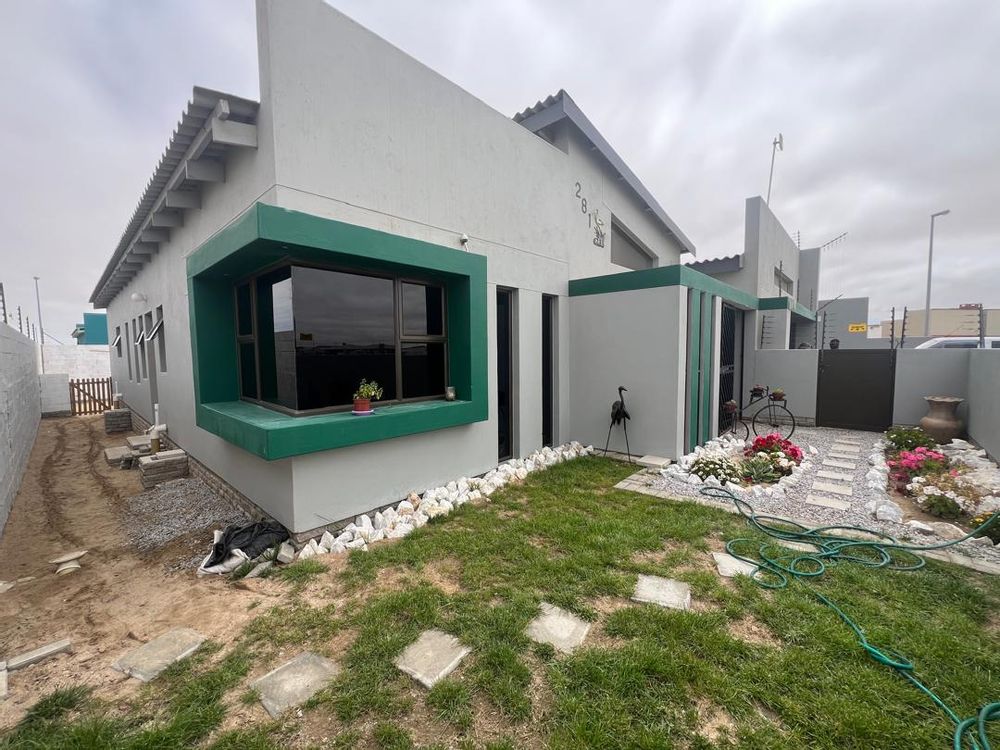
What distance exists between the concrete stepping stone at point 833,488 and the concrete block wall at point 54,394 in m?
19.6

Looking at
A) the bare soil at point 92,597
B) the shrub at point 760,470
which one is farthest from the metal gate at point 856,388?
the bare soil at point 92,597

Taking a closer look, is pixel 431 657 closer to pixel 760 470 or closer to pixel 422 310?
pixel 422 310

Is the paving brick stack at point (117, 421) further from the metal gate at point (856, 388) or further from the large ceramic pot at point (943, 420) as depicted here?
the large ceramic pot at point (943, 420)

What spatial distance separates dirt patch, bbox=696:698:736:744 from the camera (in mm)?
1646

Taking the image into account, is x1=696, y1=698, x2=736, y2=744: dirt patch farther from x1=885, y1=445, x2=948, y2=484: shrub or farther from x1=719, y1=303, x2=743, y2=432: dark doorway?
x1=719, y1=303, x2=743, y2=432: dark doorway

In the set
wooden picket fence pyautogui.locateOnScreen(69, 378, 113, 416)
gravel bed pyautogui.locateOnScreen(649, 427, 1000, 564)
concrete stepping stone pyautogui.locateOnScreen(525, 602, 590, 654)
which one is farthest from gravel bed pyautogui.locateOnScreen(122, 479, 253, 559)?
wooden picket fence pyautogui.locateOnScreen(69, 378, 113, 416)

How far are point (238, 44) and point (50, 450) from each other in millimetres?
9320

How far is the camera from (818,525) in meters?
3.68

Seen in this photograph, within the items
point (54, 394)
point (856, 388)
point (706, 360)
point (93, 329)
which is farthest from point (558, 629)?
point (93, 329)

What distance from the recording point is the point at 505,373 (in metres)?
5.81

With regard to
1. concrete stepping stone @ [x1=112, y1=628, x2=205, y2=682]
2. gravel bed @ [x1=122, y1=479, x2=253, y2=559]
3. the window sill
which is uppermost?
the window sill

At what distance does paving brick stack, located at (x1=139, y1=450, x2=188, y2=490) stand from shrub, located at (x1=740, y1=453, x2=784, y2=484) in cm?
778

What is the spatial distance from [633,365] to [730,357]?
4301mm

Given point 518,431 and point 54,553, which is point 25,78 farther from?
point 518,431
